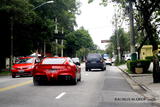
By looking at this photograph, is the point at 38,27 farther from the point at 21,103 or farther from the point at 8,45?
the point at 21,103

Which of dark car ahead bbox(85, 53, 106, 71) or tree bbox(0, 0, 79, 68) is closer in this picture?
tree bbox(0, 0, 79, 68)

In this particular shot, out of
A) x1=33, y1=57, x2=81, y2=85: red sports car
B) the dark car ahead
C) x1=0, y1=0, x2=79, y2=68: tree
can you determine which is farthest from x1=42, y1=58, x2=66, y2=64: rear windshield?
the dark car ahead

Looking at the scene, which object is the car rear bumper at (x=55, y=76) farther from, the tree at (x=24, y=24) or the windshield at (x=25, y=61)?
the tree at (x=24, y=24)

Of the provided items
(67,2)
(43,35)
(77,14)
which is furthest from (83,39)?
(43,35)

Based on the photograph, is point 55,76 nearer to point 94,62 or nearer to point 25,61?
point 25,61

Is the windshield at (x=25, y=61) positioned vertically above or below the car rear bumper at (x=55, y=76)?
above

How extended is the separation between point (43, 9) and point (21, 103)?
42.0 metres

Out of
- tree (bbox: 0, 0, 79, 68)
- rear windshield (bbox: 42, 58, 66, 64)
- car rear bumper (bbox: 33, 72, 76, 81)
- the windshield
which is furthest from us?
tree (bbox: 0, 0, 79, 68)

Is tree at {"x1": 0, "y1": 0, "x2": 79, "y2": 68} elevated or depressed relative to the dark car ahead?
elevated

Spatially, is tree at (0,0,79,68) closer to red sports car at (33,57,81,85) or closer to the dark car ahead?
the dark car ahead

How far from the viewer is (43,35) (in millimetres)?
44969

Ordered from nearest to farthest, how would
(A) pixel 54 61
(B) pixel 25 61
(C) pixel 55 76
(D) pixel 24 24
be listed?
1. (C) pixel 55 76
2. (A) pixel 54 61
3. (B) pixel 25 61
4. (D) pixel 24 24

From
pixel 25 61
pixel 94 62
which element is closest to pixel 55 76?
pixel 25 61

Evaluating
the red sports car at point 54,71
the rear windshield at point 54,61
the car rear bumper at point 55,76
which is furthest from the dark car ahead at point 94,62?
the car rear bumper at point 55,76
